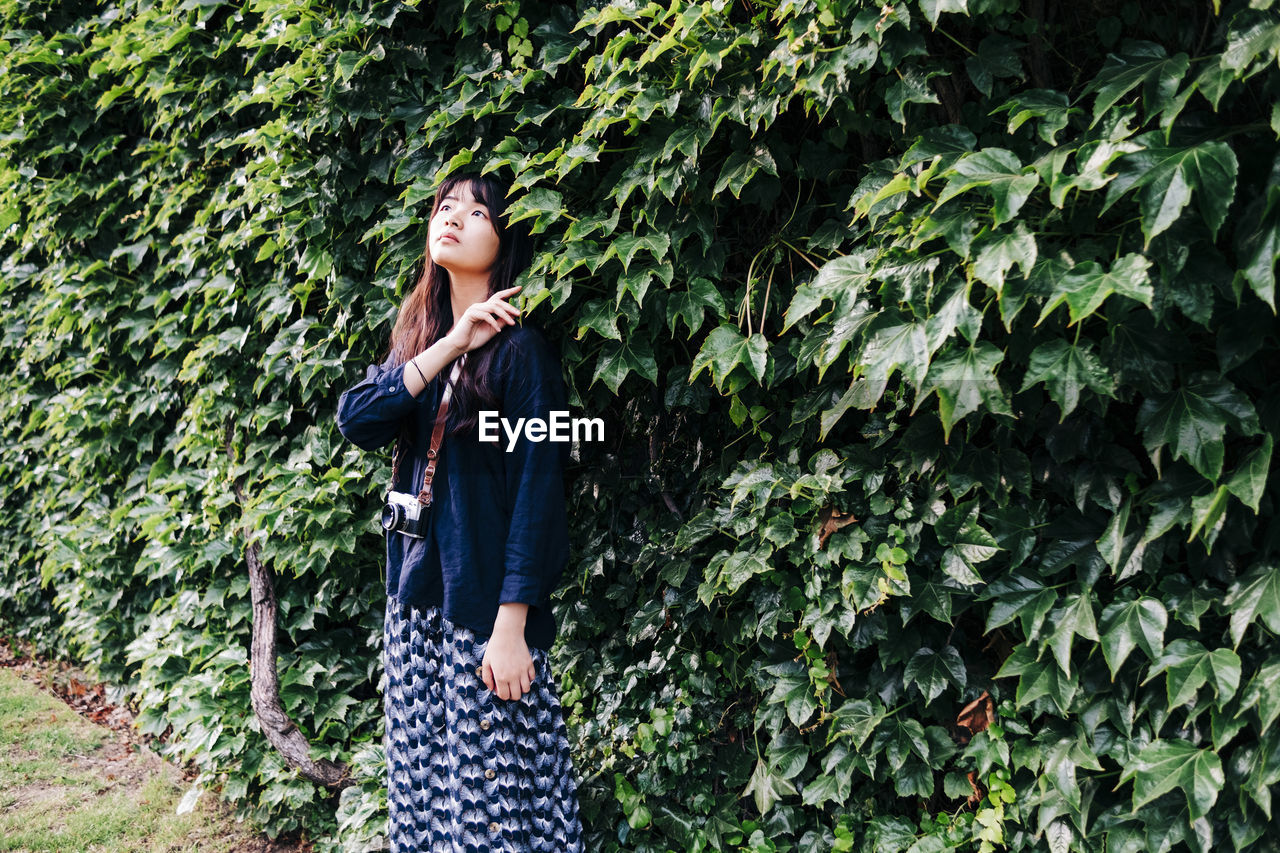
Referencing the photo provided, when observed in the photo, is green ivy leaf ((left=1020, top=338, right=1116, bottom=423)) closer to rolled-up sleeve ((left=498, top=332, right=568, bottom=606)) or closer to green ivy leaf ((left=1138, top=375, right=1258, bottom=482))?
green ivy leaf ((left=1138, top=375, right=1258, bottom=482))

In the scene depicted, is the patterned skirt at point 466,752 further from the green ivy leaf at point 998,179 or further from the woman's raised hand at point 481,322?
the green ivy leaf at point 998,179

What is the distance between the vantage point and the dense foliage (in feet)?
5.50

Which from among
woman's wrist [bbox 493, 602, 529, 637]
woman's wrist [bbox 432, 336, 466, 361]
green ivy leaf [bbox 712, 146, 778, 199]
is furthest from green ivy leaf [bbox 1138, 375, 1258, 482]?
woman's wrist [bbox 432, 336, 466, 361]

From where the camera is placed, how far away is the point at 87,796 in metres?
3.56

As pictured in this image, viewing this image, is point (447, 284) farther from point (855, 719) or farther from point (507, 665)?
point (855, 719)

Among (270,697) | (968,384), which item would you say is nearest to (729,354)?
(968,384)

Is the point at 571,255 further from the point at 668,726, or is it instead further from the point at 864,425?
the point at 668,726

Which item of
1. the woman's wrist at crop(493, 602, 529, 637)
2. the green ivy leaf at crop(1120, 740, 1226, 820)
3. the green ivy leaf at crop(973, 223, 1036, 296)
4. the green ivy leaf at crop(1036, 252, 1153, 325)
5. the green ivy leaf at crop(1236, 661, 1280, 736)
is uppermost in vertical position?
the green ivy leaf at crop(973, 223, 1036, 296)

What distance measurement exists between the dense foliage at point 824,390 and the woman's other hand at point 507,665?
0.42 metres

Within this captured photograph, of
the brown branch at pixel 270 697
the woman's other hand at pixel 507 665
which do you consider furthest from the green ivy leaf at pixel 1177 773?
the brown branch at pixel 270 697

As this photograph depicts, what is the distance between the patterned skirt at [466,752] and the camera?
225 centimetres

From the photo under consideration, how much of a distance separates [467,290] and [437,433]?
38cm

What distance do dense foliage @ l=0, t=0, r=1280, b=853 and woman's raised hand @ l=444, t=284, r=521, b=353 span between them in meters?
0.11

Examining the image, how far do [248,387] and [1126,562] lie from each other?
300 centimetres
